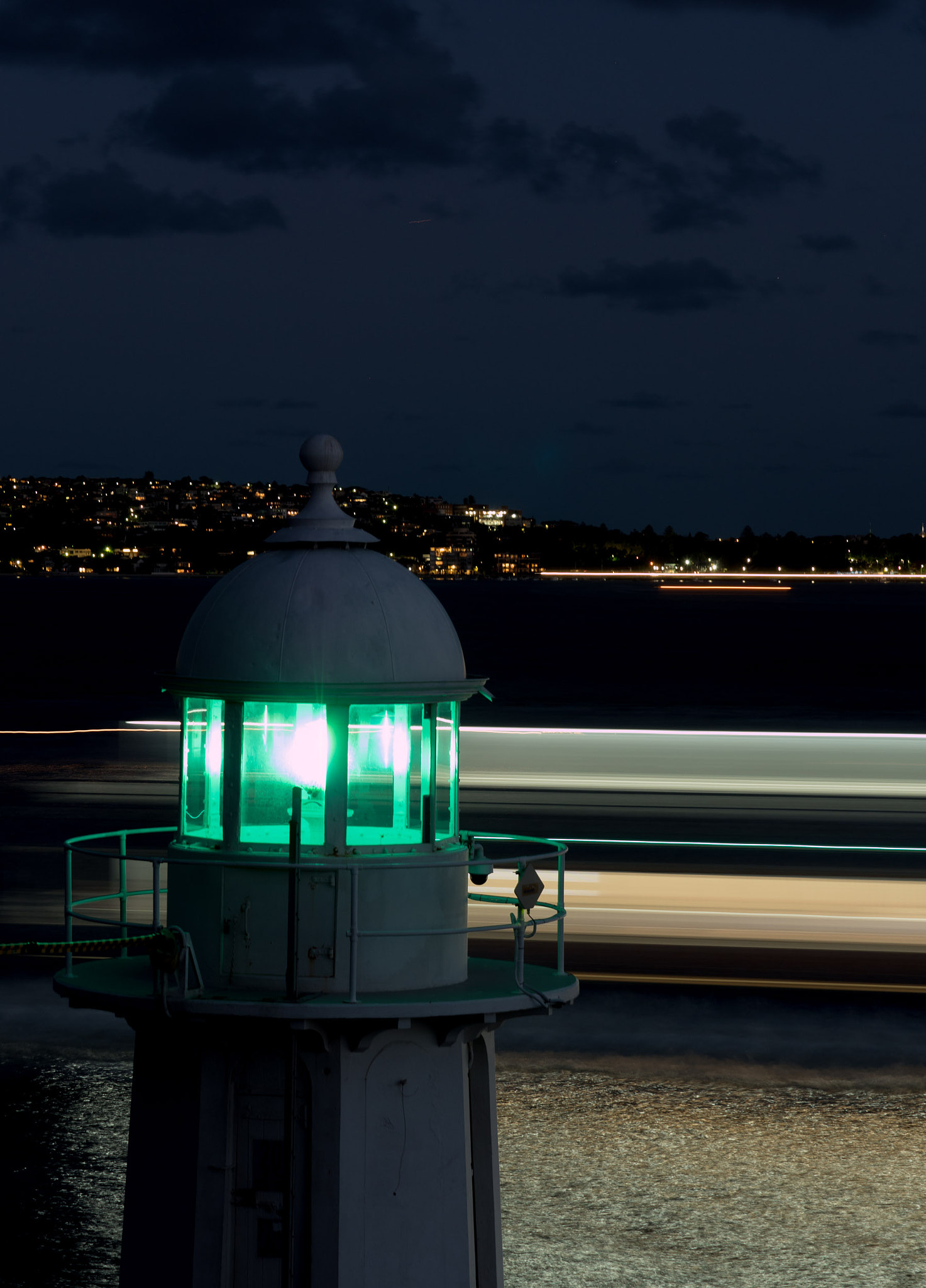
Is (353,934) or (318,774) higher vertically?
(318,774)

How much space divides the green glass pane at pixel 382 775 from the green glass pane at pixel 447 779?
12 cm

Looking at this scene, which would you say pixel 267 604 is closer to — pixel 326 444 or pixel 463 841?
pixel 326 444

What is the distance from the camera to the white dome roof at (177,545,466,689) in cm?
751

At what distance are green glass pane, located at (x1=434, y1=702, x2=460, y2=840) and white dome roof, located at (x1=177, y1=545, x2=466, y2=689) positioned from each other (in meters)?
0.31

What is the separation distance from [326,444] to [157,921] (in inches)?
103

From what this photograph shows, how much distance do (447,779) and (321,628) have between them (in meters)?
1.21

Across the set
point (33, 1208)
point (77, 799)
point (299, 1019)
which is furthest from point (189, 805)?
point (77, 799)

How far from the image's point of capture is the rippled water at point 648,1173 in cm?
1422

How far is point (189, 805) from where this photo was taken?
7.92 meters

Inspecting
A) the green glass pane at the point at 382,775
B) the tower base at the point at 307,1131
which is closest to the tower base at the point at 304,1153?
the tower base at the point at 307,1131

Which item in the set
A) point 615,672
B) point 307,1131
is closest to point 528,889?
point 307,1131

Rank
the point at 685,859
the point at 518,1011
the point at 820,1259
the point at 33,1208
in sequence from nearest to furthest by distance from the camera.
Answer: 1. the point at 518,1011
2. the point at 820,1259
3. the point at 33,1208
4. the point at 685,859

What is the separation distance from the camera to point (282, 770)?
7609 mm

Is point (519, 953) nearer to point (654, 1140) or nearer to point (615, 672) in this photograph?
point (654, 1140)
